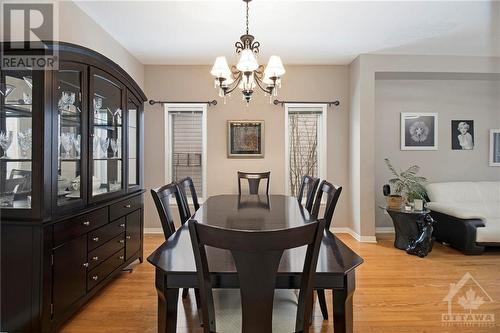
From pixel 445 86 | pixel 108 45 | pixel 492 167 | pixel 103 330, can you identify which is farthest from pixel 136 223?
pixel 492 167

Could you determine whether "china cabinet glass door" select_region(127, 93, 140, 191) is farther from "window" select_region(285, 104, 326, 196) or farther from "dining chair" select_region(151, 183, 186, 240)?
"window" select_region(285, 104, 326, 196)

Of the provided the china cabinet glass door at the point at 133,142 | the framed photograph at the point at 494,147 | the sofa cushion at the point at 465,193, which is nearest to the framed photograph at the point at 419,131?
the sofa cushion at the point at 465,193

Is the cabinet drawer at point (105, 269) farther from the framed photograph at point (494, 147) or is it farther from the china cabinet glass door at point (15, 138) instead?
the framed photograph at point (494, 147)

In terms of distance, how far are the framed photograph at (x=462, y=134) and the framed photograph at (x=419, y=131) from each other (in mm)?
304

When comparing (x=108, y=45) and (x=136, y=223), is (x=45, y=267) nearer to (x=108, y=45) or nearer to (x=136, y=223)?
(x=136, y=223)

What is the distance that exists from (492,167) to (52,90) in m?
5.97

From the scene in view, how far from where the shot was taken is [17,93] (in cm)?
186

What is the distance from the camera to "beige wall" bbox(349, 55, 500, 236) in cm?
398

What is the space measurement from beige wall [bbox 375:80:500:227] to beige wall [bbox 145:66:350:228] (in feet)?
1.98

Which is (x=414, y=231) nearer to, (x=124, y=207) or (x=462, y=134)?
(x=462, y=134)

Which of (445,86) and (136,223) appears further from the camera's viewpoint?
(445,86)

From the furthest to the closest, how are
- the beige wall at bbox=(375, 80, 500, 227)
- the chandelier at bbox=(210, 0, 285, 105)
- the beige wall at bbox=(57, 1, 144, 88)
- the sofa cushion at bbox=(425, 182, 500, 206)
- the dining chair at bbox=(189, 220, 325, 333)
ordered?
1. the beige wall at bbox=(375, 80, 500, 227)
2. the sofa cushion at bbox=(425, 182, 500, 206)
3. the beige wall at bbox=(57, 1, 144, 88)
4. the chandelier at bbox=(210, 0, 285, 105)
5. the dining chair at bbox=(189, 220, 325, 333)

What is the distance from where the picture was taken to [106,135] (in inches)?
107
